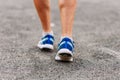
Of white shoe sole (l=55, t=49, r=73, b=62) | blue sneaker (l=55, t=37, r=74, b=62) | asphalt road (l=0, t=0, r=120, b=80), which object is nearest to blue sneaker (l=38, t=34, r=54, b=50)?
asphalt road (l=0, t=0, r=120, b=80)

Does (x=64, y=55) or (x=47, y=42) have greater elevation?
(x=64, y=55)

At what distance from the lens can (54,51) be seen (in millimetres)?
4059

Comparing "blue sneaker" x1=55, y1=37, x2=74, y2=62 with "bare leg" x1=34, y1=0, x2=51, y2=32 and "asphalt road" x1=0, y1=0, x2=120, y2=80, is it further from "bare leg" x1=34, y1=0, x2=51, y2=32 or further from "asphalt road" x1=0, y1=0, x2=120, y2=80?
"bare leg" x1=34, y1=0, x2=51, y2=32

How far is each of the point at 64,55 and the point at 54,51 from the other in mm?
595

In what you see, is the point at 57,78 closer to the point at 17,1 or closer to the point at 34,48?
the point at 34,48

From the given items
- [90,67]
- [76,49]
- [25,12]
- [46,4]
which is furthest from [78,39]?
[25,12]

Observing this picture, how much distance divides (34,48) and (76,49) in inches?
19.0

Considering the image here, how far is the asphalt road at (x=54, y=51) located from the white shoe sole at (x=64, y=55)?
0.17ft

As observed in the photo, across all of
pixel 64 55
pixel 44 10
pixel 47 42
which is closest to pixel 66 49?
pixel 64 55

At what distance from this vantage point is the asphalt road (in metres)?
3.35

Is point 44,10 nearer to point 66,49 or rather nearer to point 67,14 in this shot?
point 67,14

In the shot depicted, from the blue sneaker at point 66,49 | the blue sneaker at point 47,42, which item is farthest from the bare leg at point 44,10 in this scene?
the blue sneaker at point 66,49

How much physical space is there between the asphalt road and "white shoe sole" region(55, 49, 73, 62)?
0.17 ft

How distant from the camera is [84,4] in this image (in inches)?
357
